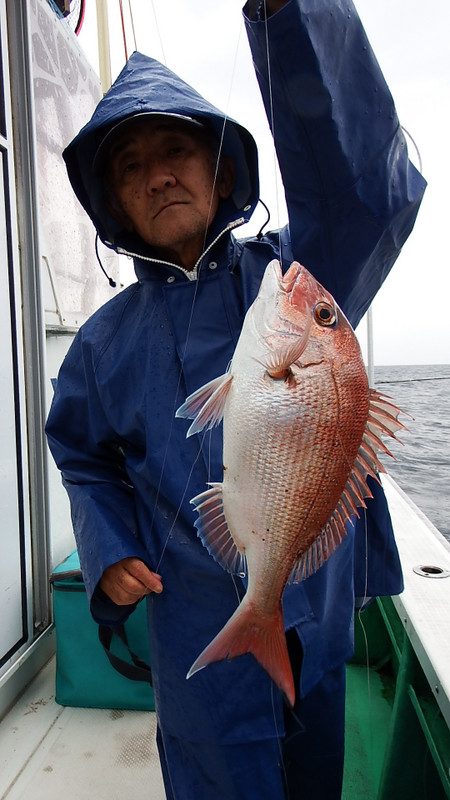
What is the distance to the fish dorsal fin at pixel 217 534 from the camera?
50.6 inches

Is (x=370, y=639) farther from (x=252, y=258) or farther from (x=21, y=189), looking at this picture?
(x=21, y=189)

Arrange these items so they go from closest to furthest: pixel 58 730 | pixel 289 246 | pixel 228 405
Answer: pixel 228 405
pixel 289 246
pixel 58 730

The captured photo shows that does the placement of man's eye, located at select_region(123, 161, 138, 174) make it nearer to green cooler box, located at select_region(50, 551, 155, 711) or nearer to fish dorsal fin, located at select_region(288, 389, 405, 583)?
fish dorsal fin, located at select_region(288, 389, 405, 583)

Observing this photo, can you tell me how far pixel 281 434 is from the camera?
118 cm

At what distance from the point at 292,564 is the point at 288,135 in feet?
3.31

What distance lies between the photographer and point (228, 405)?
121cm

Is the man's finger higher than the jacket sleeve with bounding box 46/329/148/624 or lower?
lower

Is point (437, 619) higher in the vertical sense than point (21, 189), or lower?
lower

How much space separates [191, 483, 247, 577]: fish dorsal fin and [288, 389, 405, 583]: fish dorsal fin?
145 mm

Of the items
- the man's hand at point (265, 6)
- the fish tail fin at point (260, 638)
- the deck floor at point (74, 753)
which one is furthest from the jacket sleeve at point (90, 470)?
the deck floor at point (74, 753)

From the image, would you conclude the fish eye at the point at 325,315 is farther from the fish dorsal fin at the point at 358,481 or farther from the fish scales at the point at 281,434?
the fish dorsal fin at the point at 358,481

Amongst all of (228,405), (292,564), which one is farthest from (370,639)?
(228,405)

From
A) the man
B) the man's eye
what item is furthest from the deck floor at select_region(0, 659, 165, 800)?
the man's eye

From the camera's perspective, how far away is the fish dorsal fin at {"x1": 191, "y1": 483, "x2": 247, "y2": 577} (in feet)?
4.22
